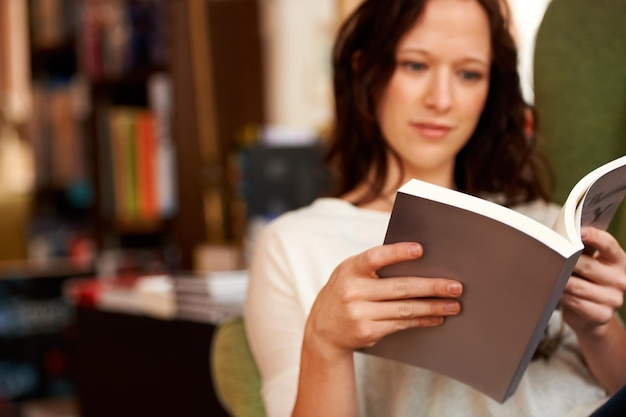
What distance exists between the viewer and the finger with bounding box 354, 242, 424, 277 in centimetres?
76

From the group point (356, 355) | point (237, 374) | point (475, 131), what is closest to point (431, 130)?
point (475, 131)

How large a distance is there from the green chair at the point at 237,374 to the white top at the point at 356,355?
3 centimetres

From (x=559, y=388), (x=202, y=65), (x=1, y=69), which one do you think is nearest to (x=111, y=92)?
(x=202, y=65)

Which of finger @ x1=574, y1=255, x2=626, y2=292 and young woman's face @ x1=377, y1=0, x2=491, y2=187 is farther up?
young woman's face @ x1=377, y1=0, x2=491, y2=187

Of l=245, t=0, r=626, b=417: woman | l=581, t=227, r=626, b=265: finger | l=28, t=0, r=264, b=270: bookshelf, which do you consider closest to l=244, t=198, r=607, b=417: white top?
l=245, t=0, r=626, b=417: woman

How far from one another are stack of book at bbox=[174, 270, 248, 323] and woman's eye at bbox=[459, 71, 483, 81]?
2.01ft

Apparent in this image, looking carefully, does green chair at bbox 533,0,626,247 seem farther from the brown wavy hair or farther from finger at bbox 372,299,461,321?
finger at bbox 372,299,461,321

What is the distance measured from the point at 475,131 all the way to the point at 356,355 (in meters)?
0.40

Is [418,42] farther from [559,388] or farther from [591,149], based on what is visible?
[559,388]

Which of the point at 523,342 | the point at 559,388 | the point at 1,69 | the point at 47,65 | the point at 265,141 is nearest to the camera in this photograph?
the point at 523,342

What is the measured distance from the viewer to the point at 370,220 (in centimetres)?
115

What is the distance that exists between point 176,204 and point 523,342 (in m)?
1.80

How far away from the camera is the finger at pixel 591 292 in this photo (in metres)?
0.88

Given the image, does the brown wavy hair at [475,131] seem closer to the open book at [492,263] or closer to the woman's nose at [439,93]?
the woman's nose at [439,93]
